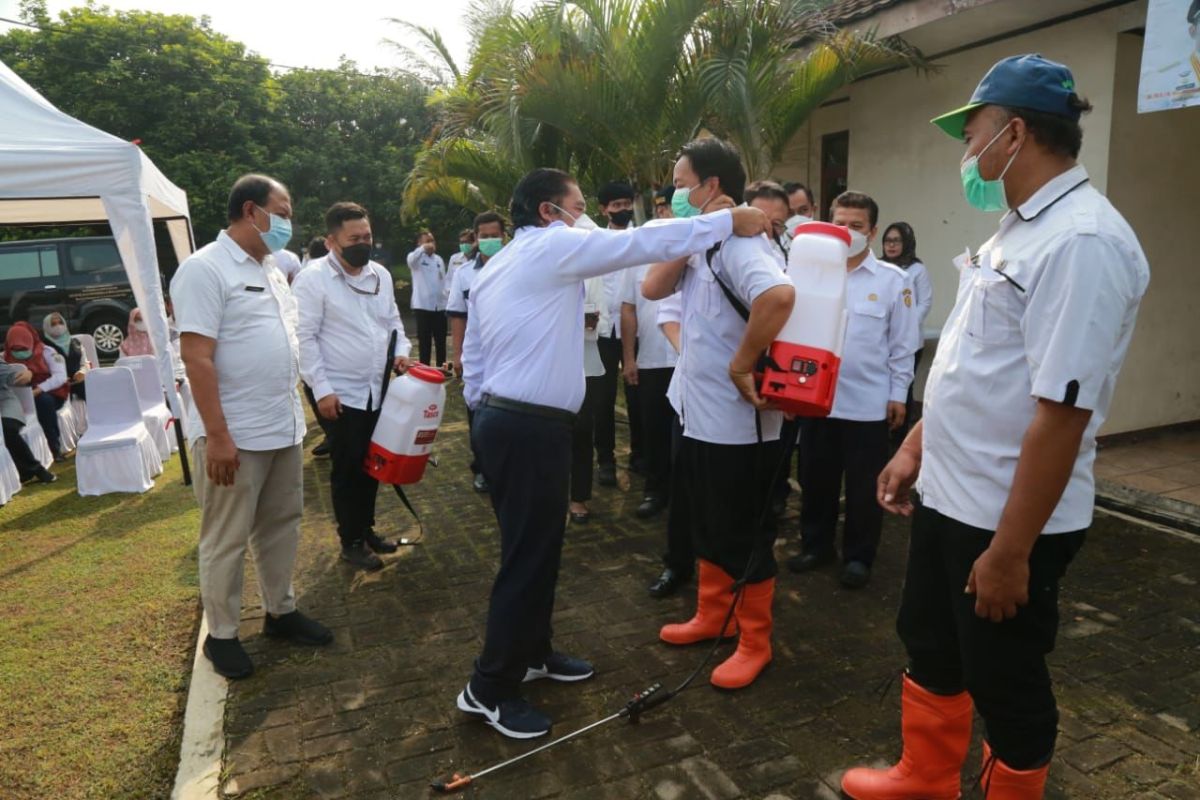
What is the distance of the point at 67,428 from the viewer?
7.53 metres

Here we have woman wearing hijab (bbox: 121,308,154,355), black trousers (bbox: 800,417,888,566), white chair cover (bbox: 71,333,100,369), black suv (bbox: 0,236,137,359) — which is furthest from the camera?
black suv (bbox: 0,236,137,359)

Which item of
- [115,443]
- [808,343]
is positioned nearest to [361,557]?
[808,343]

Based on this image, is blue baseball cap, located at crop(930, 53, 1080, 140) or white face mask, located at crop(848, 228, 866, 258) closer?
blue baseball cap, located at crop(930, 53, 1080, 140)

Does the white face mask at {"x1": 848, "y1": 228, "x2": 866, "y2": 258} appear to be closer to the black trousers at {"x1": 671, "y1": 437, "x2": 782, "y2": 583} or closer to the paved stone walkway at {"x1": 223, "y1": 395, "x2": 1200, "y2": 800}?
the black trousers at {"x1": 671, "y1": 437, "x2": 782, "y2": 583}

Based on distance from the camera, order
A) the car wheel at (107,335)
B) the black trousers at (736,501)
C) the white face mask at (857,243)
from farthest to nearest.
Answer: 1. the car wheel at (107,335)
2. the white face mask at (857,243)
3. the black trousers at (736,501)

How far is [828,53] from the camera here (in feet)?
22.1

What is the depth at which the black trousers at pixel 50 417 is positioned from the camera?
7.04 meters

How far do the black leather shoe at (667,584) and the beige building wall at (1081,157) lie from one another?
14.6 ft

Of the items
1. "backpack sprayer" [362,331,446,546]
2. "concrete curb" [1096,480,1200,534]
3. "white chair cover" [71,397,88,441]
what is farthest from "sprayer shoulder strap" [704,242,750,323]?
"white chair cover" [71,397,88,441]

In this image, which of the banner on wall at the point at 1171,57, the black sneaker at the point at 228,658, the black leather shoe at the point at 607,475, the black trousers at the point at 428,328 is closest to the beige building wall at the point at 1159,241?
the banner on wall at the point at 1171,57

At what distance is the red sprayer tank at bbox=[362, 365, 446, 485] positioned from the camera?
393 cm

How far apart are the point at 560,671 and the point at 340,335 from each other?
2174 millimetres

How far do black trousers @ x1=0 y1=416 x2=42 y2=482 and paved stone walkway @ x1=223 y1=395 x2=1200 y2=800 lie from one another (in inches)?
142

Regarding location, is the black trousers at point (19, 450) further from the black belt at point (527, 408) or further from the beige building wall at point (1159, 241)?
the beige building wall at point (1159, 241)
